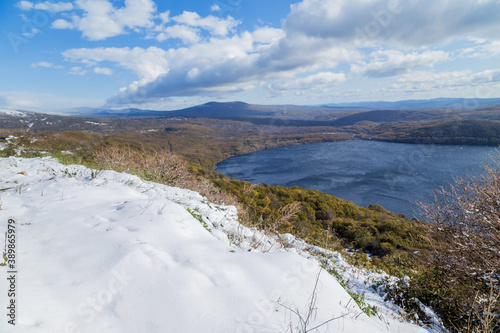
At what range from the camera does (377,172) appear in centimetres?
6091

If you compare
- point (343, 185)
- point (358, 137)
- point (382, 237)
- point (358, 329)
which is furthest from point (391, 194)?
point (358, 137)

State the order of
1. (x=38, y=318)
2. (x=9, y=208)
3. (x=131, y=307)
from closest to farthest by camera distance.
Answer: (x=38, y=318) < (x=131, y=307) < (x=9, y=208)

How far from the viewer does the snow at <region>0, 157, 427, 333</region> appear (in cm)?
168

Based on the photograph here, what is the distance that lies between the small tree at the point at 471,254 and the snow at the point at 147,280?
2.00m

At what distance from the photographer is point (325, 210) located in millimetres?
21422

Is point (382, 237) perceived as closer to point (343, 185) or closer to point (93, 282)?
point (93, 282)

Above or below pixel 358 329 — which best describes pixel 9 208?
above

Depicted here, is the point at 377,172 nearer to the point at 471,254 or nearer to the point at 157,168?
the point at 471,254

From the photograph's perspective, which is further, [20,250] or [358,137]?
[358,137]

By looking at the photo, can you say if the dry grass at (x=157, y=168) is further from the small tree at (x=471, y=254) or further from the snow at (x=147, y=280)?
the small tree at (x=471, y=254)

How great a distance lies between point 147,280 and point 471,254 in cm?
555

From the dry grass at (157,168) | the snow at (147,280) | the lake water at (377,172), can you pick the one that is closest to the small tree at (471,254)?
the snow at (147,280)

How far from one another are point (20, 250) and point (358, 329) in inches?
136

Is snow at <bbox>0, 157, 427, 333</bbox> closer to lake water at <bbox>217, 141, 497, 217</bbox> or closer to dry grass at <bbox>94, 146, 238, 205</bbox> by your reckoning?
dry grass at <bbox>94, 146, 238, 205</bbox>
